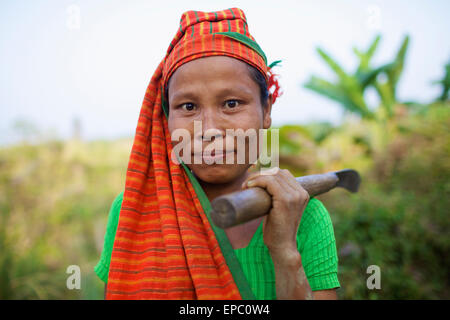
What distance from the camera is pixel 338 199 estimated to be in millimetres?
4926

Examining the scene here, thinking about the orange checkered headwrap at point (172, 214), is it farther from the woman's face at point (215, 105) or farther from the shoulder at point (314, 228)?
the shoulder at point (314, 228)

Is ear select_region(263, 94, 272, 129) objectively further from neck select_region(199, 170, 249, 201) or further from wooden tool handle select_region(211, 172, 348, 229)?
wooden tool handle select_region(211, 172, 348, 229)

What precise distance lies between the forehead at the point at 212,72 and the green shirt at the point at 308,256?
26.8 inches

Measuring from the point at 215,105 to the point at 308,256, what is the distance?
2.54ft

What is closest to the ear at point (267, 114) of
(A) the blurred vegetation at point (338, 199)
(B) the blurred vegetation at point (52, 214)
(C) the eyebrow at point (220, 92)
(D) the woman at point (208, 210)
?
(D) the woman at point (208, 210)

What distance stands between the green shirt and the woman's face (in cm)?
37

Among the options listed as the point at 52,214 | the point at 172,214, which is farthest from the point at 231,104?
the point at 52,214

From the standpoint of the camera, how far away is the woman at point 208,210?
1238 mm

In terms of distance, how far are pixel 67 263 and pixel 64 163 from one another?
2.49 m

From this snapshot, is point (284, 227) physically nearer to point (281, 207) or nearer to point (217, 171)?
point (281, 207)
